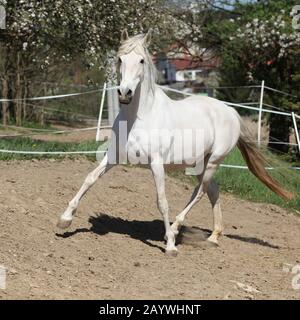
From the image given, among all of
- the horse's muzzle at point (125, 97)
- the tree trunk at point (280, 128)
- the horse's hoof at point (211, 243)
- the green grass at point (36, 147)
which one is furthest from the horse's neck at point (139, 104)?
the tree trunk at point (280, 128)

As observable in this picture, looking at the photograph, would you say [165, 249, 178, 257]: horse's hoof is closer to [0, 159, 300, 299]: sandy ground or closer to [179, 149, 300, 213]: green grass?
[0, 159, 300, 299]: sandy ground

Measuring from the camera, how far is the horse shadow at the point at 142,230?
267 inches

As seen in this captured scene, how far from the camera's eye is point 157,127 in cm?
616

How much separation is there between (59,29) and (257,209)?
4.70 meters

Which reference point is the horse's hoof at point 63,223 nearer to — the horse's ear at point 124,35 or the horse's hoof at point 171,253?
the horse's hoof at point 171,253

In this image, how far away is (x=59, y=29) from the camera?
11266 millimetres

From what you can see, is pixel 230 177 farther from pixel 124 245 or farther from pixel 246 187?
pixel 124 245

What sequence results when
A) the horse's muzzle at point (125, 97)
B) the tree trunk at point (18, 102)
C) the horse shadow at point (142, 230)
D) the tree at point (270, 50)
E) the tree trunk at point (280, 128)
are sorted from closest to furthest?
the horse's muzzle at point (125, 97), the horse shadow at point (142, 230), the tree trunk at point (280, 128), the tree at point (270, 50), the tree trunk at point (18, 102)

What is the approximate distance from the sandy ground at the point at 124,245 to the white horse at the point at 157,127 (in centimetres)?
33

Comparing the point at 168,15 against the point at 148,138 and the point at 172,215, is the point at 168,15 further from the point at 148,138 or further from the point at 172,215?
the point at 148,138

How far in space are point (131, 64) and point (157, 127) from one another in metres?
0.71

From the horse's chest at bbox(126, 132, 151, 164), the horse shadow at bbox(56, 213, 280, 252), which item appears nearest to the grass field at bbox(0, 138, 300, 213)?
the horse shadow at bbox(56, 213, 280, 252)

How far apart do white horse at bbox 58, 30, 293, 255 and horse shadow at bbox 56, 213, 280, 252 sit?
1.05 ft

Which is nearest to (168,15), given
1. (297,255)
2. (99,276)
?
(297,255)
